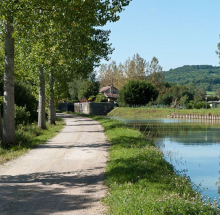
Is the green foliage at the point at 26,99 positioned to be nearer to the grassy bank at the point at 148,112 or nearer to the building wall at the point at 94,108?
the grassy bank at the point at 148,112

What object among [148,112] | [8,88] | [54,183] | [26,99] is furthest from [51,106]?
[148,112]

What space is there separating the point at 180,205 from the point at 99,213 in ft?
5.09

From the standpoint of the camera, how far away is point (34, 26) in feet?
46.9

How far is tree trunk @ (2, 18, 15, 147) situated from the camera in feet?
52.0

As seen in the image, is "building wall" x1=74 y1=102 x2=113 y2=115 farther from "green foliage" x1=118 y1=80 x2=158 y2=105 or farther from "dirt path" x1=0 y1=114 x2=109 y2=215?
"dirt path" x1=0 y1=114 x2=109 y2=215

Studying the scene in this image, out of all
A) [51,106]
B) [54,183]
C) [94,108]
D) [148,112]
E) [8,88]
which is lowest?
[54,183]

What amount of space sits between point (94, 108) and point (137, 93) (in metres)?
16.4

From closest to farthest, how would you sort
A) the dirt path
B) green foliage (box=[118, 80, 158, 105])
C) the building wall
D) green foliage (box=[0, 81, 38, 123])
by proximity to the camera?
the dirt path → green foliage (box=[0, 81, 38, 123]) → the building wall → green foliage (box=[118, 80, 158, 105])

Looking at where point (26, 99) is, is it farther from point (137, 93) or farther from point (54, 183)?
point (137, 93)

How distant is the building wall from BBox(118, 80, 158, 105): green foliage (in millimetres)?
6888

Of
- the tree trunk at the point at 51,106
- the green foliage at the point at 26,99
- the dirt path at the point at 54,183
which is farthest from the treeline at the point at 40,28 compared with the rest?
the tree trunk at the point at 51,106

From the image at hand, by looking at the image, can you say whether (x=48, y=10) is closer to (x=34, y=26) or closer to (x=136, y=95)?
(x=34, y=26)

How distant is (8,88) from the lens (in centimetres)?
1597

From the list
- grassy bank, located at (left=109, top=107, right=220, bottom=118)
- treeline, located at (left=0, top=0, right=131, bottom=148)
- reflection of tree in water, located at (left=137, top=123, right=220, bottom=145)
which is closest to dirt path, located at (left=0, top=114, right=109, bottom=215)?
treeline, located at (left=0, top=0, right=131, bottom=148)
